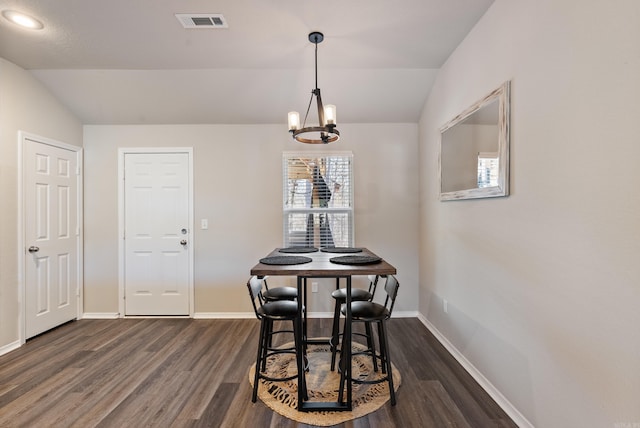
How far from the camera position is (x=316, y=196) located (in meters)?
3.66

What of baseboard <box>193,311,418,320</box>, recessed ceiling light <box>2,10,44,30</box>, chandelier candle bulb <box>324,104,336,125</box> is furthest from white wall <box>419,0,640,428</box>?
recessed ceiling light <box>2,10,44,30</box>

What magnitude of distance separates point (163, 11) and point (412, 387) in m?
3.26

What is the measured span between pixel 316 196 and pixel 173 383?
230 cm

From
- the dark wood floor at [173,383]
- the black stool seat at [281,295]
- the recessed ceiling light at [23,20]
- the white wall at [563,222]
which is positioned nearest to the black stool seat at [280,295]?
the black stool seat at [281,295]

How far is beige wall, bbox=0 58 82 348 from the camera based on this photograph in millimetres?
2742

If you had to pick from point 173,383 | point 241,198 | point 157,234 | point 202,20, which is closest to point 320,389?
point 173,383

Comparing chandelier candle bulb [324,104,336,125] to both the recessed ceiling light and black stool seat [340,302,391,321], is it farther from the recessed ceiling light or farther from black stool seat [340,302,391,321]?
the recessed ceiling light

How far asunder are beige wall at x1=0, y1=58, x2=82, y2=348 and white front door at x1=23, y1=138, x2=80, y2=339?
106mm

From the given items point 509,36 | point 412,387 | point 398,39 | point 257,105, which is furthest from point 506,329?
point 257,105

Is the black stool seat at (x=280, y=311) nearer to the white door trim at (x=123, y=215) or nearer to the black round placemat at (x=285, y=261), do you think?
the black round placemat at (x=285, y=261)

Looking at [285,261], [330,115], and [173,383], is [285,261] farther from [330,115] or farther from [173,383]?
[173,383]

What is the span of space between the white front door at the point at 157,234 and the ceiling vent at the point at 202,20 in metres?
1.71

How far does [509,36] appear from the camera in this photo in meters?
1.90

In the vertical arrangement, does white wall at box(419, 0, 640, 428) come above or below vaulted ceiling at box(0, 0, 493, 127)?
below
